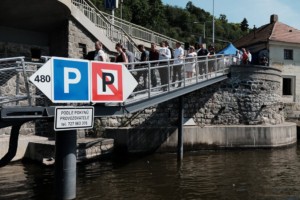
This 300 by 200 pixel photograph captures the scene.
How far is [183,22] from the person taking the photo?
367ft

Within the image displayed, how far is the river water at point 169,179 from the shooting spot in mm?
10084

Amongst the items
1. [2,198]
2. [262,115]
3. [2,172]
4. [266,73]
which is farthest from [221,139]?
[2,198]

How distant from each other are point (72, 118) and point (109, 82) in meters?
1.31

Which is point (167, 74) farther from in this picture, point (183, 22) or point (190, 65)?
point (183, 22)

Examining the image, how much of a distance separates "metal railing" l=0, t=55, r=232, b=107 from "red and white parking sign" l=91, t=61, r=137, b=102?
0.59m

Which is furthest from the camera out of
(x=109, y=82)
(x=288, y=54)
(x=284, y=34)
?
(x=284, y=34)

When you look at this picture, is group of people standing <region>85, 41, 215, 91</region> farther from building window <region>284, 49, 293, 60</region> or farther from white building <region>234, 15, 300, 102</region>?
building window <region>284, 49, 293, 60</region>

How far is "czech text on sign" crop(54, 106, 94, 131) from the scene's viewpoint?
8.13m

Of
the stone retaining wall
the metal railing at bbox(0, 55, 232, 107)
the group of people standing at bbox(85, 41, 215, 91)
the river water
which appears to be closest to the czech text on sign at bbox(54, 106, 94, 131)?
the metal railing at bbox(0, 55, 232, 107)

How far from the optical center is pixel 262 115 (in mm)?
21375

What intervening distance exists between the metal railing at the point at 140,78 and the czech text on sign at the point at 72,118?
447 millimetres

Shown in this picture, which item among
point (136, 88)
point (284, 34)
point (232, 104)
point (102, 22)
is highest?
point (284, 34)

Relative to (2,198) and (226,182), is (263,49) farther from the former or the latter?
(2,198)

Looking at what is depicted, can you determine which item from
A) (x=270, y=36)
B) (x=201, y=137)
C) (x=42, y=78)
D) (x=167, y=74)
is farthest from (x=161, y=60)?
(x=270, y=36)
